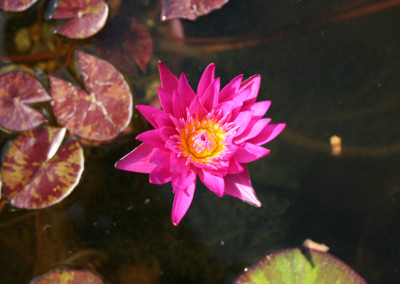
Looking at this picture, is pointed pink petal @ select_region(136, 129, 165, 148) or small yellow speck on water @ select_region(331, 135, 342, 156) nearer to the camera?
pointed pink petal @ select_region(136, 129, 165, 148)

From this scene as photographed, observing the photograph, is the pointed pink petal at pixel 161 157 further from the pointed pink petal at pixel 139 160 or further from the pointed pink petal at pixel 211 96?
the pointed pink petal at pixel 211 96

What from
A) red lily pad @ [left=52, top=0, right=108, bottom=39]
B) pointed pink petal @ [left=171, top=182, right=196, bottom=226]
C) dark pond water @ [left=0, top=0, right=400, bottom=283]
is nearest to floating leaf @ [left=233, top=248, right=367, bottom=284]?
dark pond water @ [left=0, top=0, right=400, bottom=283]

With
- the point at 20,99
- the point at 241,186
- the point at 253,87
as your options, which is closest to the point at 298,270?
the point at 241,186

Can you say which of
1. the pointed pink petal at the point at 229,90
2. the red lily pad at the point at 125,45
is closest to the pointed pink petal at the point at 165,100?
the pointed pink petal at the point at 229,90

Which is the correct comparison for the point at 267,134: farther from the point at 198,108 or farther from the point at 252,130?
the point at 198,108

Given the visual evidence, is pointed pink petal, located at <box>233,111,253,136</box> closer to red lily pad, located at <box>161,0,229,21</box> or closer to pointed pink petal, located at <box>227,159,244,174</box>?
pointed pink petal, located at <box>227,159,244,174</box>
